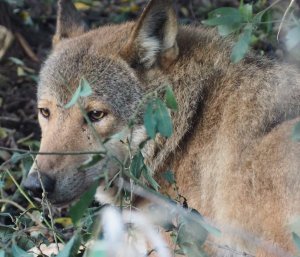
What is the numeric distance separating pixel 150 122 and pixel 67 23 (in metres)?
2.63

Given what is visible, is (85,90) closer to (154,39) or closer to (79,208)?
(79,208)

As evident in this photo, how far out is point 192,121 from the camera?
201 inches

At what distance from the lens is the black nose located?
4828 mm

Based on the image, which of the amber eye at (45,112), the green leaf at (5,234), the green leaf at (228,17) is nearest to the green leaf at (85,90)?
the green leaf at (228,17)

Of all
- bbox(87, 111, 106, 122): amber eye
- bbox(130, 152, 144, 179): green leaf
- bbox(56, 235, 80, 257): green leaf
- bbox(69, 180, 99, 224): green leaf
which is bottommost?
bbox(56, 235, 80, 257): green leaf

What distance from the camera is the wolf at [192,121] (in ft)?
14.8

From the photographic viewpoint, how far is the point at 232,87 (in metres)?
5.04

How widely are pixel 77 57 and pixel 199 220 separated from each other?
2168 millimetres

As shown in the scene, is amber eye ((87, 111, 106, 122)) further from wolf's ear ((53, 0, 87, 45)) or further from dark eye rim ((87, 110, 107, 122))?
wolf's ear ((53, 0, 87, 45))

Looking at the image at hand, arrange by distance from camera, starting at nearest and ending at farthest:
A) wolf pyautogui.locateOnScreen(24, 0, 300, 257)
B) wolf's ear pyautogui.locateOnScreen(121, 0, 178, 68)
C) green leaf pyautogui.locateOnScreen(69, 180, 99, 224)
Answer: green leaf pyautogui.locateOnScreen(69, 180, 99, 224) < wolf pyautogui.locateOnScreen(24, 0, 300, 257) < wolf's ear pyautogui.locateOnScreen(121, 0, 178, 68)

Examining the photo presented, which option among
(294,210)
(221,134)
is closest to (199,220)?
(294,210)

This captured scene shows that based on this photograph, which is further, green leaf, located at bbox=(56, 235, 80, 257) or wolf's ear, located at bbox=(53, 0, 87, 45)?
wolf's ear, located at bbox=(53, 0, 87, 45)

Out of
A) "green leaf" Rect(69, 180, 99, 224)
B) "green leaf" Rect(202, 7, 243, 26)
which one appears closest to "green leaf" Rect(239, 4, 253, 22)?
"green leaf" Rect(202, 7, 243, 26)

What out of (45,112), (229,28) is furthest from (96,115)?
(229,28)
